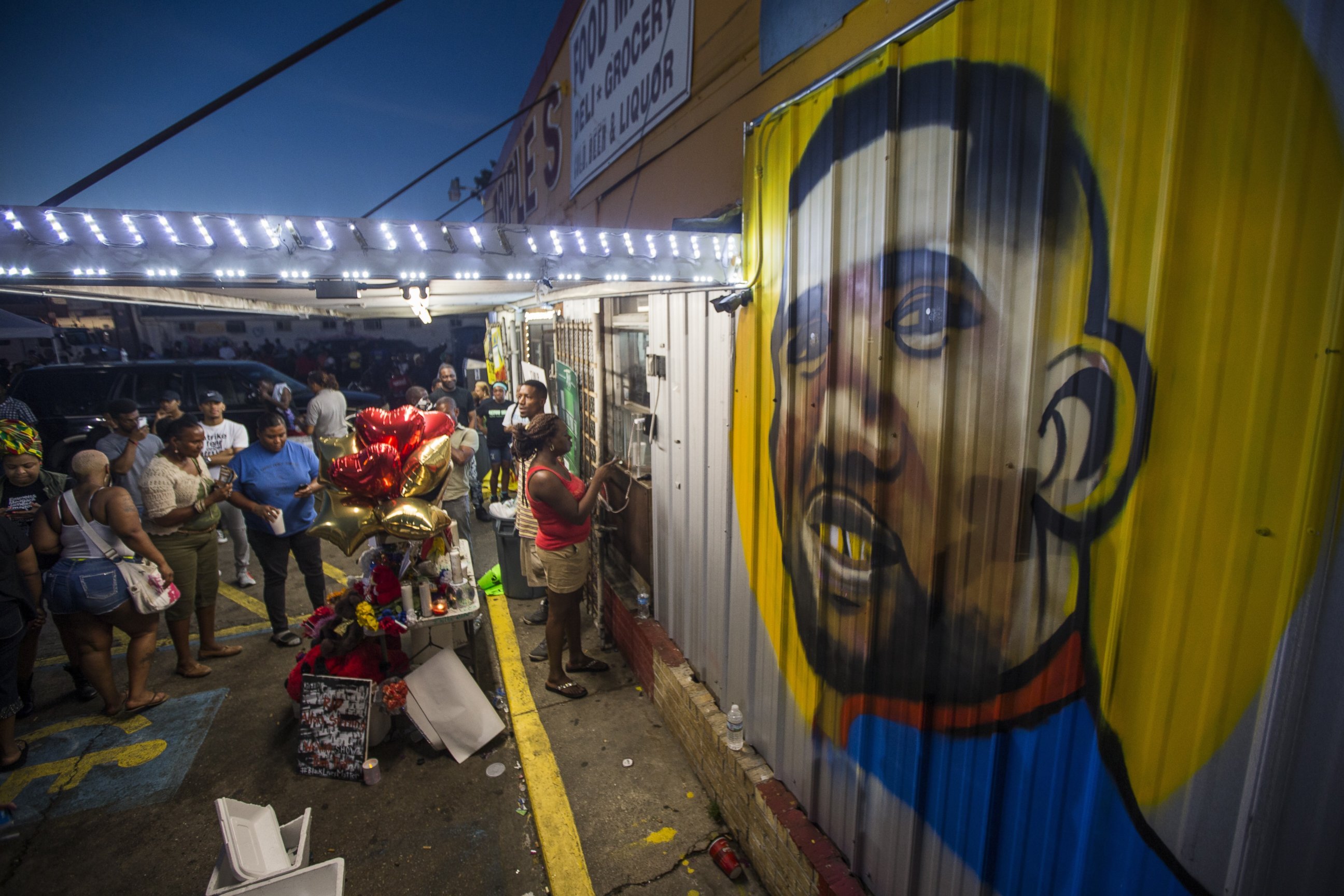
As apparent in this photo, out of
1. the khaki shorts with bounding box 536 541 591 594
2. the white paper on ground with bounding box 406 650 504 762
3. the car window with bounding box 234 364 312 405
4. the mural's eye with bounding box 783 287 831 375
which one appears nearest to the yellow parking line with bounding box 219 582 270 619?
the white paper on ground with bounding box 406 650 504 762

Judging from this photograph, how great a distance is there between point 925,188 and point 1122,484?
3.17ft

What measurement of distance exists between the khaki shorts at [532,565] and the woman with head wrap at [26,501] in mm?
2973

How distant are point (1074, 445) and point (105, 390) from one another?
1293 cm

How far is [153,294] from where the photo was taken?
21.8 feet

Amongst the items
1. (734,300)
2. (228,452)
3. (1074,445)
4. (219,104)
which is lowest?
(228,452)

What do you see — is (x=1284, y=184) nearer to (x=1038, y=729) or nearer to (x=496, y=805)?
(x=1038, y=729)

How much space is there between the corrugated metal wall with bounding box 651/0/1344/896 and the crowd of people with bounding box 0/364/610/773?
228 centimetres

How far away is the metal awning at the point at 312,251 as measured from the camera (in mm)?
2410

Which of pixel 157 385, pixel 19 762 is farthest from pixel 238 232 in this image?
pixel 157 385

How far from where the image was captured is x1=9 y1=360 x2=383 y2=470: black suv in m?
9.03

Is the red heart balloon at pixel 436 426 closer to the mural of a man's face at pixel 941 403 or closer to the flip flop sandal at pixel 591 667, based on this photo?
the flip flop sandal at pixel 591 667

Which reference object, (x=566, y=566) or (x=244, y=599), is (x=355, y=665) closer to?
(x=566, y=566)

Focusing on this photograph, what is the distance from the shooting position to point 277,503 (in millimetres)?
4852

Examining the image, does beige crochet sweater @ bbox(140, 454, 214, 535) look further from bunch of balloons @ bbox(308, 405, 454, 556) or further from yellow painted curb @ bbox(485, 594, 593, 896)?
yellow painted curb @ bbox(485, 594, 593, 896)
